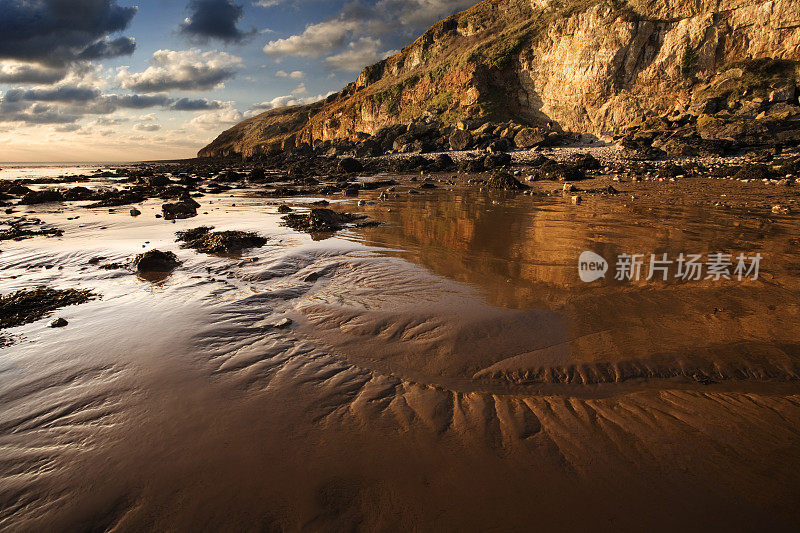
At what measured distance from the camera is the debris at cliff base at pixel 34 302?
411 cm

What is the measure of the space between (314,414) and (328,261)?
355 cm

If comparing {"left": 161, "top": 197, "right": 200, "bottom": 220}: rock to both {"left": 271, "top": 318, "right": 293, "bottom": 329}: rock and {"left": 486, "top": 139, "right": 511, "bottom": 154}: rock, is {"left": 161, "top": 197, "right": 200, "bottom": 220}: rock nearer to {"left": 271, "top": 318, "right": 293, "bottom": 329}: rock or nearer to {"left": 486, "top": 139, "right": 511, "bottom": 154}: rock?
{"left": 271, "top": 318, "right": 293, "bottom": 329}: rock

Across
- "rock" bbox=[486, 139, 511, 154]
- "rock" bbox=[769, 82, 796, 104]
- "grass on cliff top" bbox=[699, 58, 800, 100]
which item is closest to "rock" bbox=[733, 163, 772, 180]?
"rock" bbox=[769, 82, 796, 104]

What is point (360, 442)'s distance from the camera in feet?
7.03

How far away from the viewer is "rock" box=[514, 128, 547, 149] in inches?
1081

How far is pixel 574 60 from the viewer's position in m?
33.5

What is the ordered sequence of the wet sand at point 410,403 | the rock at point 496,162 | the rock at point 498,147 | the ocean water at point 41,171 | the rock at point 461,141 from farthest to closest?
1. the ocean water at point 41,171
2. the rock at point 461,141
3. the rock at point 498,147
4. the rock at point 496,162
5. the wet sand at point 410,403

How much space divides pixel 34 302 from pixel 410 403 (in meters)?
A: 5.01

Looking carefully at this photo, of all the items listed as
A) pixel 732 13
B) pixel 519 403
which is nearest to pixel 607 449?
pixel 519 403

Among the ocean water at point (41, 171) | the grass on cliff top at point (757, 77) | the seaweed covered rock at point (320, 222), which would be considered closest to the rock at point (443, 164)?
the seaweed covered rock at point (320, 222)

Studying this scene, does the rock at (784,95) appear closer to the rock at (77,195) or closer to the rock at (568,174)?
the rock at (568,174)

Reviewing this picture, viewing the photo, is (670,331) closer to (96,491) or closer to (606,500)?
(606,500)

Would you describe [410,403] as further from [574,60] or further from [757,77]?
[574,60]

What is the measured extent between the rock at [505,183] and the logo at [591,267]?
941 centimetres
